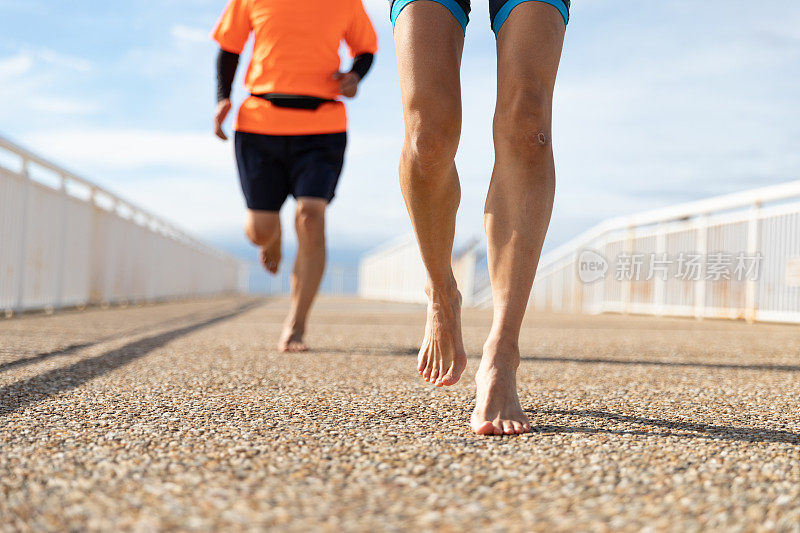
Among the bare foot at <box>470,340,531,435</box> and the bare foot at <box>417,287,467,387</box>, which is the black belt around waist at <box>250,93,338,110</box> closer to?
the bare foot at <box>417,287,467,387</box>

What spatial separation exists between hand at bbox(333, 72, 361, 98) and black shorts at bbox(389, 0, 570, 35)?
64.2 inches

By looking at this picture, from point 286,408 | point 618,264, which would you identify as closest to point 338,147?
point 286,408

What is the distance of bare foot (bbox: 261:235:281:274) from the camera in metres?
3.88

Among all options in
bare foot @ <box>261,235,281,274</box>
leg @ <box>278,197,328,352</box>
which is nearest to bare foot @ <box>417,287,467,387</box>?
leg @ <box>278,197,328,352</box>

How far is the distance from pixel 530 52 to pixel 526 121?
0.49 feet

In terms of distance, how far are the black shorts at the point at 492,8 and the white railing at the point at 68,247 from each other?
13.5ft

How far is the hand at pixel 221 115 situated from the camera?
3.53 meters

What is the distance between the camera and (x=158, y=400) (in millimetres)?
1782

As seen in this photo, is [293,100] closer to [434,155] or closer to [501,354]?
[434,155]

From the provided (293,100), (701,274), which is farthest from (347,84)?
(701,274)

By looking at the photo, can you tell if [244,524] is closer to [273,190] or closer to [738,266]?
[273,190]

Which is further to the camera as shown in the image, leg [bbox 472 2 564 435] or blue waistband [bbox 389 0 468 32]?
blue waistband [bbox 389 0 468 32]

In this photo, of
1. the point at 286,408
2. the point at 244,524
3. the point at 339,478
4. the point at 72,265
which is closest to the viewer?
the point at 244,524

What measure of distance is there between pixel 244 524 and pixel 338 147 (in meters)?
2.74
